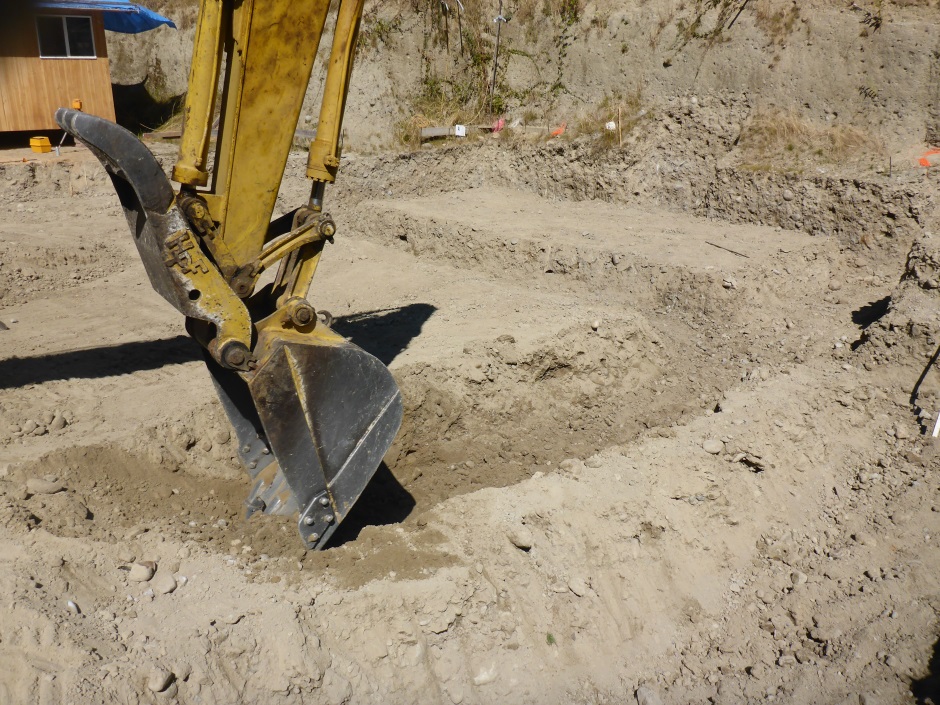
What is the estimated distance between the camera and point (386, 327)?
723cm

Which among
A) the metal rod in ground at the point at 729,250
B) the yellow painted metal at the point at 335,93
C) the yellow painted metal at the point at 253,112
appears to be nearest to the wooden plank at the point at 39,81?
the metal rod in ground at the point at 729,250

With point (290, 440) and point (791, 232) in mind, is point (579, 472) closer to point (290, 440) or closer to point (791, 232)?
point (290, 440)

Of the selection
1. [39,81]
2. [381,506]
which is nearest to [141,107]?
[39,81]

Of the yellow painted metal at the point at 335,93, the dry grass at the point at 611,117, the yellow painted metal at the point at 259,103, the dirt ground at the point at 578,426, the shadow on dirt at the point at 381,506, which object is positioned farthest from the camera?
the dry grass at the point at 611,117

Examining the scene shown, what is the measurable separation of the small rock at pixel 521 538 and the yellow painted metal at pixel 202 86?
2.50 meters

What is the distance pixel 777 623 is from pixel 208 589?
10.0 feet

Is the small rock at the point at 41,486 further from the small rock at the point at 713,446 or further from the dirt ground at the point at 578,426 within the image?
the small rock at the point at 713,446

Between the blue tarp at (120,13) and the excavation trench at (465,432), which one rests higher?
the blue tarp at (120,13)

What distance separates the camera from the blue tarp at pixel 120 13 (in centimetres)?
1410

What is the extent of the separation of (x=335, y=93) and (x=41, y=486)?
267 cm

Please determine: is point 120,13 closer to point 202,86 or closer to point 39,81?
point 39,81

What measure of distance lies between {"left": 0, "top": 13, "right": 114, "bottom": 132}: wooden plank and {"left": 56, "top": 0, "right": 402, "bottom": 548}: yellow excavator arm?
40.3 ft

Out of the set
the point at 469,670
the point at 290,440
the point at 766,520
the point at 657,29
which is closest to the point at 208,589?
the point at 290,440

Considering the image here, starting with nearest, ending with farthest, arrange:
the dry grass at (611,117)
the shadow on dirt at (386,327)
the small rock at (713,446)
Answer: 1. the small rock at (713,446)
2. the shadow on dirt at (386,327)
3. the dry grass at (611,117)
